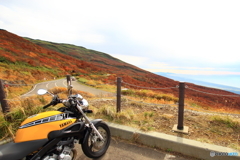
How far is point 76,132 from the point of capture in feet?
7.70

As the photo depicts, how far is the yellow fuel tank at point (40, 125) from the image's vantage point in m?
1.96

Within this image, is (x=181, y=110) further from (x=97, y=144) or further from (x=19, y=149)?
(x=19, y=149)

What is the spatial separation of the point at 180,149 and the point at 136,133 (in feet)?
3.05

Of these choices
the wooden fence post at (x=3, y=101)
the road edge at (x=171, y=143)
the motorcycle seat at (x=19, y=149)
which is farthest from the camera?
the wooden fence post at (x=3, y=101)

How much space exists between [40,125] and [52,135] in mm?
213

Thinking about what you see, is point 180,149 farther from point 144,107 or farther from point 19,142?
point 144,107

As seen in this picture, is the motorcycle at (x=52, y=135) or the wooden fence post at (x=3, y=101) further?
the wooden fence post at (x=3, y=101)

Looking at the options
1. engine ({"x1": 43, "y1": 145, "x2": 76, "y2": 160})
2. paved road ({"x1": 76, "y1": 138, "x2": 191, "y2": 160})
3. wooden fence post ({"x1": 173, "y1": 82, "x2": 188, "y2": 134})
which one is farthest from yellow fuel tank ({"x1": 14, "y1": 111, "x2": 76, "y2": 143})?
wooden fence post ({"x1": 173, "y1": 82, "x2": 188, "y2": 134})

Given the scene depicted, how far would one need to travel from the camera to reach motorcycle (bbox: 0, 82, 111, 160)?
1.90 metres

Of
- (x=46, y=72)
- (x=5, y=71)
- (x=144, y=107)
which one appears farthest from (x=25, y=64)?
(x=144, y=107)

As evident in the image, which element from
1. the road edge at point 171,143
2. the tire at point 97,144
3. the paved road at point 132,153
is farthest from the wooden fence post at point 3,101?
the road edge at point 171,143

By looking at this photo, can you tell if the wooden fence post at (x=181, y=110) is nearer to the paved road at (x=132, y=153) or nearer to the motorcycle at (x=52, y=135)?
the paved road at (x=132, y=153)

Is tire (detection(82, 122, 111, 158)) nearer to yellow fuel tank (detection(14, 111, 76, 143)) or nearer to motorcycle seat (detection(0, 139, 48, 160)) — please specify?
yellow fuel tank (detection(14, 111, 76, 143))

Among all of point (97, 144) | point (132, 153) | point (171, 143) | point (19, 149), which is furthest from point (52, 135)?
point (171, 143)
